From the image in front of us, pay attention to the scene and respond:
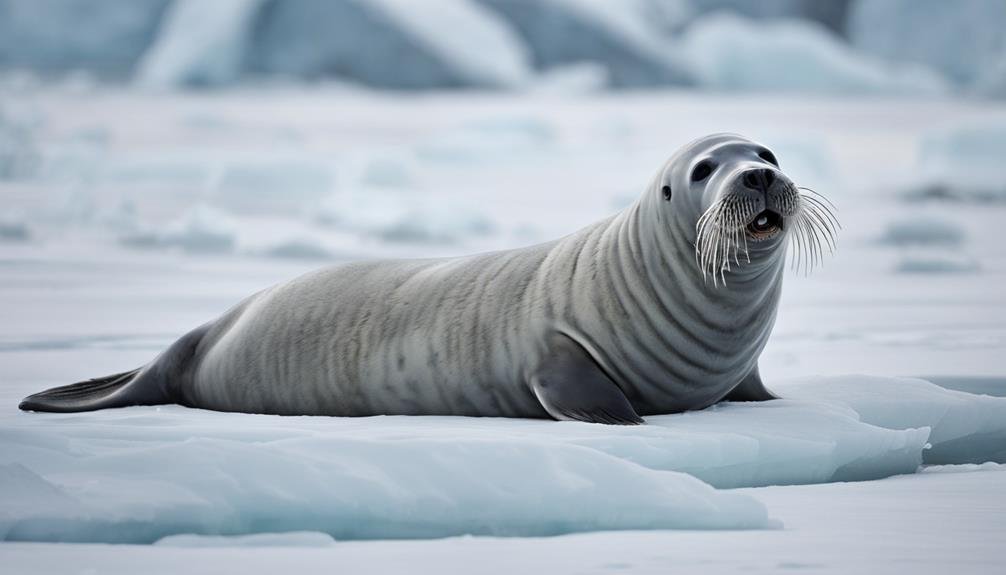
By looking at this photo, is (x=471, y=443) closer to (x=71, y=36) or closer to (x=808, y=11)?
(x=71, y=36)

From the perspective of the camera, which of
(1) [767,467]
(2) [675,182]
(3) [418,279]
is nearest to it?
(1) [767,467]

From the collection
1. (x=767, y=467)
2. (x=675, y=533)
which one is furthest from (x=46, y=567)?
(x=767, y=467)

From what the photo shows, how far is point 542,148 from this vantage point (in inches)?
714

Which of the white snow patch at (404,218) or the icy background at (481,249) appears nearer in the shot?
the icy background at (481,249)

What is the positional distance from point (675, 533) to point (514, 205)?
13.5 metres

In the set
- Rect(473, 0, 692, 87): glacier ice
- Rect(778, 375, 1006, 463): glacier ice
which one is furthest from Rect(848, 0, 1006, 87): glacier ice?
Rect(778, 375, 1006, 463): glacier ice

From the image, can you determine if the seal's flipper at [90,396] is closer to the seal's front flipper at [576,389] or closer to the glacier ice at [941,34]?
the seal's front flipper at [576,389]

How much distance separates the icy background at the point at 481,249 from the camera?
9.41 feet

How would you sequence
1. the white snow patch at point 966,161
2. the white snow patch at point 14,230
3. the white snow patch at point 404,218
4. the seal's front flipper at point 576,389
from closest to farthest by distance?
1. the seal's front flipper at point 576,389
2. the white snow patch at point 14,230
3. the white snow patch at point 404,218
4. the white snow patch at point 966,161

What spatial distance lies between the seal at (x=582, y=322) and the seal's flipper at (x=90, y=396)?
22mm

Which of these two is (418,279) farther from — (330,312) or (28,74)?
(28,74)

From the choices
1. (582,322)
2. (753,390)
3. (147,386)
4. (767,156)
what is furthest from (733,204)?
(147,386)

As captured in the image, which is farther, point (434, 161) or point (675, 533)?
point (434, 161)

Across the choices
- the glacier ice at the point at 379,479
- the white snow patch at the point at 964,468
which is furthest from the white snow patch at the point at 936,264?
the glacier ice at the point at 379,479
